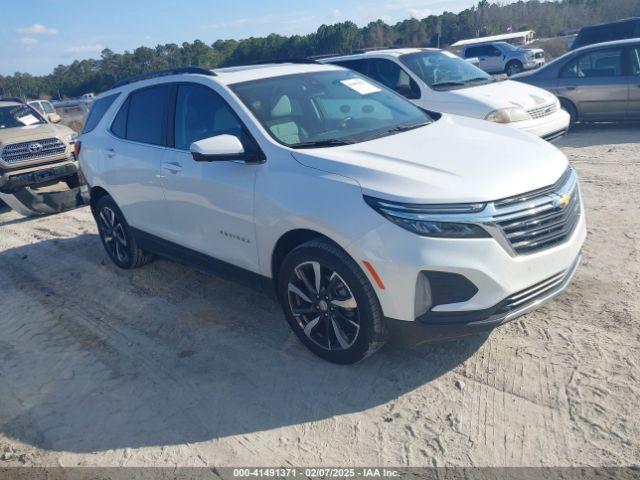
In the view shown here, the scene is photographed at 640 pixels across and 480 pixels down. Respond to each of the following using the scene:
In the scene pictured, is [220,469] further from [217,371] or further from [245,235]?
[245,235]

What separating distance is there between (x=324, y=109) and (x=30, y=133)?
7.10 metres

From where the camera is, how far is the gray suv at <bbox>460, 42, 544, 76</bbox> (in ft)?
87.2

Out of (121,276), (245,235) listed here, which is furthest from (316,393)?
(121,276)

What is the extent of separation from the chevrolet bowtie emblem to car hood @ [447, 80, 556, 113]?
4.77 metres

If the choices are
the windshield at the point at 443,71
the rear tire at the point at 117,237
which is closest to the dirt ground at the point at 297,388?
the rear tire at the point at 117,237

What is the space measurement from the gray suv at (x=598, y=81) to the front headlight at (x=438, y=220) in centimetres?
842

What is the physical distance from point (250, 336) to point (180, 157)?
1.58 metres

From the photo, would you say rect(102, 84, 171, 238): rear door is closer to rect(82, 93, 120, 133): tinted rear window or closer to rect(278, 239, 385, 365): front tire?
rect(82, 93, 120, 133): tinted rear window

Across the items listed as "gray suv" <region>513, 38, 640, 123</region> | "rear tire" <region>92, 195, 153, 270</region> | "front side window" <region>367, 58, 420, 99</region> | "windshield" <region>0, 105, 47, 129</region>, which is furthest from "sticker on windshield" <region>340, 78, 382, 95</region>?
"windshield" <region>0, 105, 47, 129</region>

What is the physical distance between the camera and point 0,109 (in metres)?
10.3

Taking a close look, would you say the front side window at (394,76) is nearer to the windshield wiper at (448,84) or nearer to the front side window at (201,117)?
the windshield wiper at (448,84)

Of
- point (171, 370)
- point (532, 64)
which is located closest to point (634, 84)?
point (171, 370)

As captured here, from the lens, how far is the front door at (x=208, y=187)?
4.12 metres

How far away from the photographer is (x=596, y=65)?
10430 millimetres
